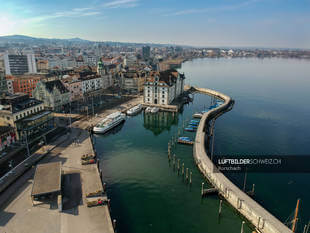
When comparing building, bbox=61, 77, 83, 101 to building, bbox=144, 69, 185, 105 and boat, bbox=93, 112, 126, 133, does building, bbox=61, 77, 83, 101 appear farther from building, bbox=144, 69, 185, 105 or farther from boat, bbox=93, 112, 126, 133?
boat, bbox=93, 112, 126, 133

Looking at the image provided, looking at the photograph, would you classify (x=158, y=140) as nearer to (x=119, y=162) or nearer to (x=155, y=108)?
(x=119, y=162)

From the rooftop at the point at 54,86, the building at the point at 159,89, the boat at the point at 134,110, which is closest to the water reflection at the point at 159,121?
the boat at the point at 134,110

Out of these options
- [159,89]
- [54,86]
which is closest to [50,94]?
[54,86]

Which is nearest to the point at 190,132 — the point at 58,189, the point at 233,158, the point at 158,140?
the point at 158,140

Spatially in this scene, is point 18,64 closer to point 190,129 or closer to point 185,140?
point 190,129

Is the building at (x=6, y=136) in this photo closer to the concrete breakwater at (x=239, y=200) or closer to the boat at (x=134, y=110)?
the boat at (x=134, y=110)

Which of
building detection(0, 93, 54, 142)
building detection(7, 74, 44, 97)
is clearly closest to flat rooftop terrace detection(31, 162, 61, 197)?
building detection(0, 93, 54, 142)
